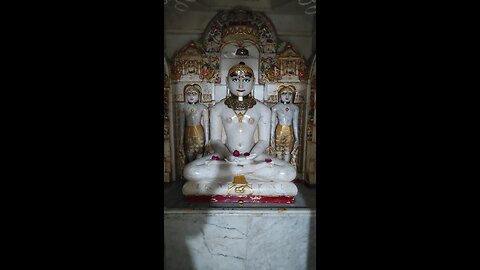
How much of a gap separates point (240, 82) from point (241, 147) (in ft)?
2.33

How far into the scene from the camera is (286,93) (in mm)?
3674

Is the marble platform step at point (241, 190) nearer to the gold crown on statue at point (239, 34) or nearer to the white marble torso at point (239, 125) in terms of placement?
the white marble torso at point (239, 125)

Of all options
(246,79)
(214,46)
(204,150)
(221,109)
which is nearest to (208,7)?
(214,46)

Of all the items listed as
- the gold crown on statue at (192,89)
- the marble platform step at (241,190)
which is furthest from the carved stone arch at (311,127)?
the gold crown on statue at (192,89)

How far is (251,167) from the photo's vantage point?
313cm

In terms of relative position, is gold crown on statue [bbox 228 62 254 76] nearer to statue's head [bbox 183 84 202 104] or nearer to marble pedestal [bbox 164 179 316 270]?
statue's head [bbox 183 84 202 104]

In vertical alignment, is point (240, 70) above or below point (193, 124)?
above

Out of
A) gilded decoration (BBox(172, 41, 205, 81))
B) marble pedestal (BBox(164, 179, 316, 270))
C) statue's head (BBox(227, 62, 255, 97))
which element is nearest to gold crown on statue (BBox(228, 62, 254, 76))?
statue's head (BBox(227, 62, 255, 97))

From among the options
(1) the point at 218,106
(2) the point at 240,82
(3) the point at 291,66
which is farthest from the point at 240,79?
(3) the point at 291,66

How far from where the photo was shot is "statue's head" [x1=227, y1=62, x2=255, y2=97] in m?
3.35

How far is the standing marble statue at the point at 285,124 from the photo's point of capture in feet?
12.0

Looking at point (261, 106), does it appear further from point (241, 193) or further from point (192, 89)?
point (241, 193)

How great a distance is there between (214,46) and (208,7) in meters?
0.42

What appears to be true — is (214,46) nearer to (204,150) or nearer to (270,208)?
(204,150)
